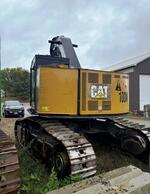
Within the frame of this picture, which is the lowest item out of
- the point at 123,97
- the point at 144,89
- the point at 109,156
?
the point at 109,156

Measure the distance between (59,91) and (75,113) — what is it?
22.2 inches

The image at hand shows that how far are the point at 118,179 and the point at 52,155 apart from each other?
286 cm

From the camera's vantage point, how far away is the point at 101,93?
271 inches

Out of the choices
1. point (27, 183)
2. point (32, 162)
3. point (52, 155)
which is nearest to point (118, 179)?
point (27, 183)

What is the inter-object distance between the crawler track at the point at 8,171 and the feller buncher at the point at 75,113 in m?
1.60

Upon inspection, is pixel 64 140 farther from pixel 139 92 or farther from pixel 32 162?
pixel 139 92

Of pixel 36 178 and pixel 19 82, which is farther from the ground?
pixel 19 82

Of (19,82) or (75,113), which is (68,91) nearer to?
(75,113)

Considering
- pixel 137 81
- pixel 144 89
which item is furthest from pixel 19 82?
pixel 137 81

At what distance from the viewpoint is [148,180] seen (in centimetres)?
367

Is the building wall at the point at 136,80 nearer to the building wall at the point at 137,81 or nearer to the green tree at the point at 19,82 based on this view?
the building wall at the point at 137,81

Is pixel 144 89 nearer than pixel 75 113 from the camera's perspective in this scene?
No

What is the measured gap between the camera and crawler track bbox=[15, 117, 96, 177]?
567 centimetres

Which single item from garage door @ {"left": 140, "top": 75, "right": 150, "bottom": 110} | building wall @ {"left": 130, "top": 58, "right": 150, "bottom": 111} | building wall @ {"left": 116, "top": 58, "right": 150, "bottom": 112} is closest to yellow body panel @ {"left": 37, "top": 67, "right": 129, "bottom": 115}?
building wall @ {"left": 116, "top": 58, "right": 150, "bottom": 112}
